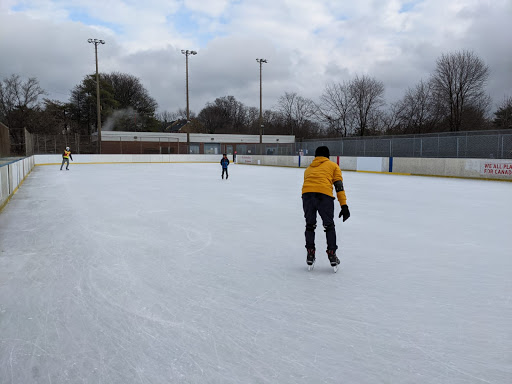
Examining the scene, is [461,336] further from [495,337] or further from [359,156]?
[359,156]

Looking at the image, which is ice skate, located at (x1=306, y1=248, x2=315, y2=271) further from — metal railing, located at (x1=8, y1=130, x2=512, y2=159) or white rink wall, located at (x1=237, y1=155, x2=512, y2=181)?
metal railing, located at (x1=8, y1=130, x2=512, y2=159)

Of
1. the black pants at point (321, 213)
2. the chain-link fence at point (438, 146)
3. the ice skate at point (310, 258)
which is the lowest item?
the ice skate at point (310, 258)

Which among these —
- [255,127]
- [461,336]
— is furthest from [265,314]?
[255,127]

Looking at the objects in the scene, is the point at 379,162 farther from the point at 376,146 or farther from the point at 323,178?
the point at 323,178

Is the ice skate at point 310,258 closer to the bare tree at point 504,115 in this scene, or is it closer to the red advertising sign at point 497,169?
the red advertising sign at point 497,169

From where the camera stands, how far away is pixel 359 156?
84.5ft

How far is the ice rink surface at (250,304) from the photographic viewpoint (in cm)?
239

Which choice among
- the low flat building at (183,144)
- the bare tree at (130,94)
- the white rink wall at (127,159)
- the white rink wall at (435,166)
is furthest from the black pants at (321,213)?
the bare tree at (130,94)

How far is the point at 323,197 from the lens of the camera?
4195 millimetres

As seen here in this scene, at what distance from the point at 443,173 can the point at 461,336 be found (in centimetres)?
1930

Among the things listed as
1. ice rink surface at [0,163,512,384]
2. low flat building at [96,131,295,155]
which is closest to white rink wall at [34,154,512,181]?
low flat building at [96,131,295,155]

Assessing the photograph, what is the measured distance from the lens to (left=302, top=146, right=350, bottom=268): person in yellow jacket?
4196 mm

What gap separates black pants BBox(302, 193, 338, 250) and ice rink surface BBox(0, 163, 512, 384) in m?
0.39

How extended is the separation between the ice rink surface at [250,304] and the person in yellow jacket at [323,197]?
0.37 meters
